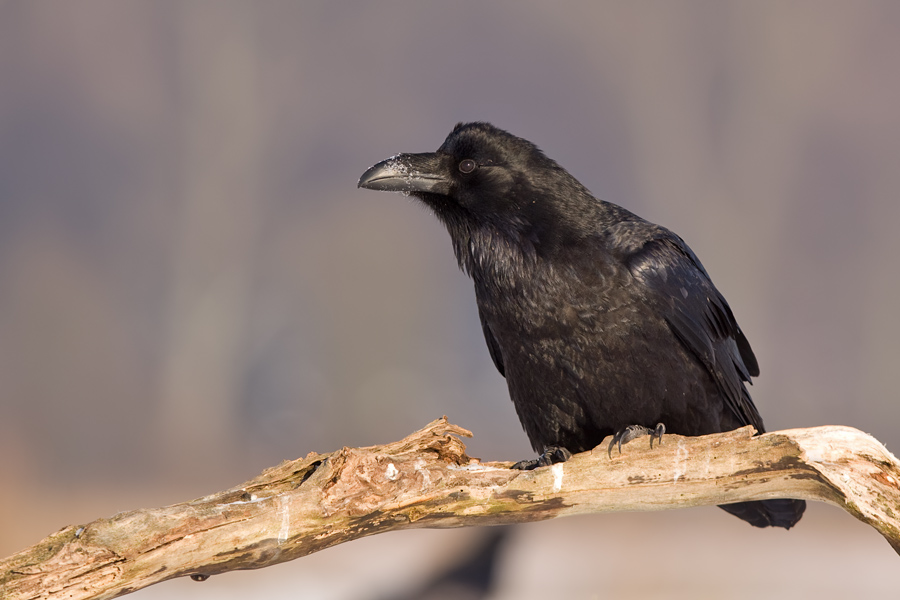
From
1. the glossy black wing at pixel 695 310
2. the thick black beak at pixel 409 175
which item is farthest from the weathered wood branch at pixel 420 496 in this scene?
the thick black beak at pixel 409 175

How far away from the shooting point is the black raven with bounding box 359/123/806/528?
3367mm

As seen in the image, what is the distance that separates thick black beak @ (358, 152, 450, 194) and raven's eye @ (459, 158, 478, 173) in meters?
0.08

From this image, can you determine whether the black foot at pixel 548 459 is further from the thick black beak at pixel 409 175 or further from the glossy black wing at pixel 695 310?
the thick black beak at pixel 409 175

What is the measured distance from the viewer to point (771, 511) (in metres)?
3.92

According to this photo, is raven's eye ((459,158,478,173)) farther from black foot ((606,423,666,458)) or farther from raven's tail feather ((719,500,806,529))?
raven's tail feather ((719,500,806,529))

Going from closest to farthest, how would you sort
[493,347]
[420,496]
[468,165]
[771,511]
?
[420,496] → [468,165] → [771,511] → [493,347]

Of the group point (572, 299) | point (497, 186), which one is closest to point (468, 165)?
point (497, 186)

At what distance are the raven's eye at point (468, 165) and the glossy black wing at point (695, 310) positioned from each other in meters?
0.80

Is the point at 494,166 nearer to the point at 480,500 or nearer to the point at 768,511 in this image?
the point at 480,500

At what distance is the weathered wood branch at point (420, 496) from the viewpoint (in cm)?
275

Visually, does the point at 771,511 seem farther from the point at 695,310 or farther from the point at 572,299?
the point at 572,299

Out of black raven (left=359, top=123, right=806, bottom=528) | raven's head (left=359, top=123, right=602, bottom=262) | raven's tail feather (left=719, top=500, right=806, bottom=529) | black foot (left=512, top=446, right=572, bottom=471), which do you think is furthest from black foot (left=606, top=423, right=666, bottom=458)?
raven's tail feather (left=719, top=500, right=806, bottom=529)

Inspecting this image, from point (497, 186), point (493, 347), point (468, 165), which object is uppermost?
point (468, 165)

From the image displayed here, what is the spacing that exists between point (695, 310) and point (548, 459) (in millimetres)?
931
